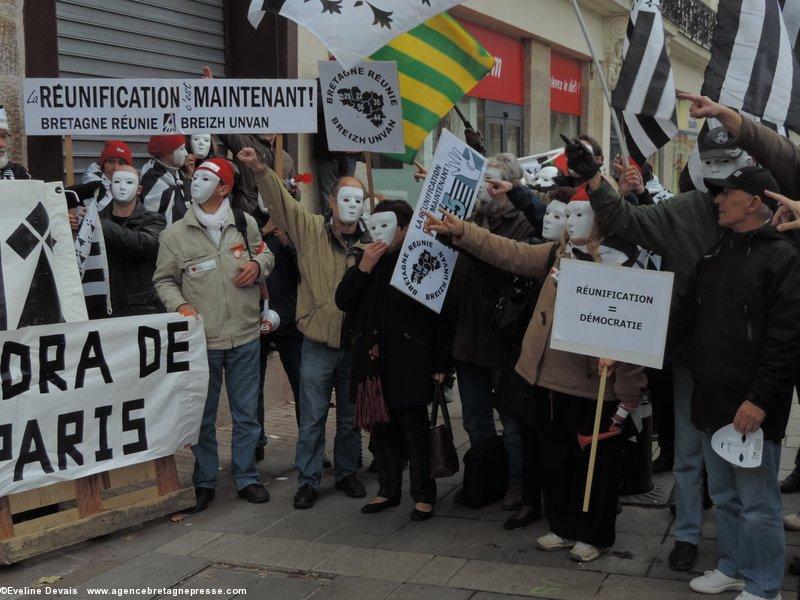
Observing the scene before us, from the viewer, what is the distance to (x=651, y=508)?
5973mm

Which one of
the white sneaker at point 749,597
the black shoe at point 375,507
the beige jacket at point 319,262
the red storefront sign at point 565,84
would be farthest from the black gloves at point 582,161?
the red storefront sign at point 565,84

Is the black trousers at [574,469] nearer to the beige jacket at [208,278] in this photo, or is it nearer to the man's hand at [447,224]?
the man's hand at [447,224]

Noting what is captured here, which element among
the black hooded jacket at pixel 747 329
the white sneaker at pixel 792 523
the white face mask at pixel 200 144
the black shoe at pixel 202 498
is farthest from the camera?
the white face mask at pixel 200 144

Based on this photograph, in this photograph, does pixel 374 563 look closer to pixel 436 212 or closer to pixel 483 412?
pixel 483 412

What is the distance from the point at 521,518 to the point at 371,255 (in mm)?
1619

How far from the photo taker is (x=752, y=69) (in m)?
5.46

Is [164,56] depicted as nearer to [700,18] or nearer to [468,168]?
[468,168]

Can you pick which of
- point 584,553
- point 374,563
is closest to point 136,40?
point 374,563

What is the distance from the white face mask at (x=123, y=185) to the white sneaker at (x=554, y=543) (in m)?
3.20

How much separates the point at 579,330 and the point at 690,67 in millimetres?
22915

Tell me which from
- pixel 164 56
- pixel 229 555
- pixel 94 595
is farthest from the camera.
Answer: pixel 164 56

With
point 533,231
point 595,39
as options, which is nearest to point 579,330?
point 533,231

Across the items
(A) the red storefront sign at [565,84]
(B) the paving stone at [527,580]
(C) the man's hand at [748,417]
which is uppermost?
(A) the red storefront sign at [565,84]

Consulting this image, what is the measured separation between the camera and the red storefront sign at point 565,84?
1756cm
